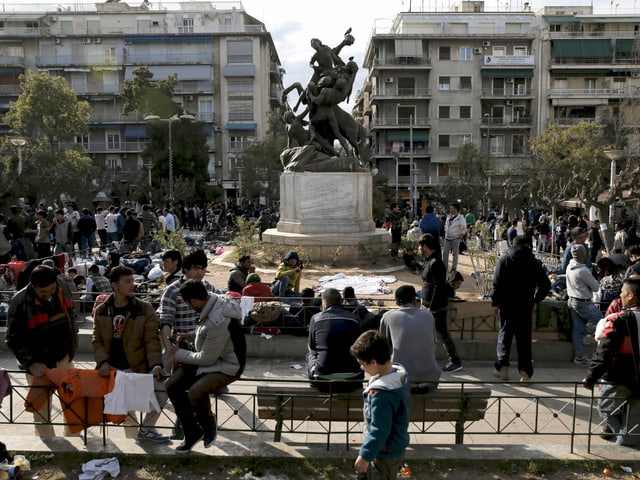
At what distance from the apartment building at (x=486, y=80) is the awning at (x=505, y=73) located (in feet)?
0.27

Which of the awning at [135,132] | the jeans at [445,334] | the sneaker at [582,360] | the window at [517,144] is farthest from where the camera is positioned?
the awning at [135,132]

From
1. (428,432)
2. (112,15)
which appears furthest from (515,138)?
(428,432)

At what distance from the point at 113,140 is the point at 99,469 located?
2084 inches

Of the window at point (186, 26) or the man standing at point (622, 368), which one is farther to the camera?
the window at point (186, 26)

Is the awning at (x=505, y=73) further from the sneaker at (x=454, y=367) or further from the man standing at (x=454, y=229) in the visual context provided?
the sneaker at (x=454, y=367)

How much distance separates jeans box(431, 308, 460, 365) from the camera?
7.68 m

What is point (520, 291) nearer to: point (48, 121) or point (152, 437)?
point (152, 437)

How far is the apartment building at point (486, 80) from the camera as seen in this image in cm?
5166

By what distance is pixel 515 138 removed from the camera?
174 feet

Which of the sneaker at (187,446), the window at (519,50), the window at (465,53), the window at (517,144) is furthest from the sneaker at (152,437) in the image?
the window at (519,50)

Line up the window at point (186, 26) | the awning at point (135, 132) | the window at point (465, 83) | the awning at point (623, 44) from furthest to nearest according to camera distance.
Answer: the window at point (186, 26) → the awning at point (135, 132) → the window at point (465, 83) → the awning at point (623, 44)

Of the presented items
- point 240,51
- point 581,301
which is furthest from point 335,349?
point 240,51

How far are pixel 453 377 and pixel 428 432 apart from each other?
84.1 inches

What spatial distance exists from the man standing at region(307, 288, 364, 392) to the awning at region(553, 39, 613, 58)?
52.4m
